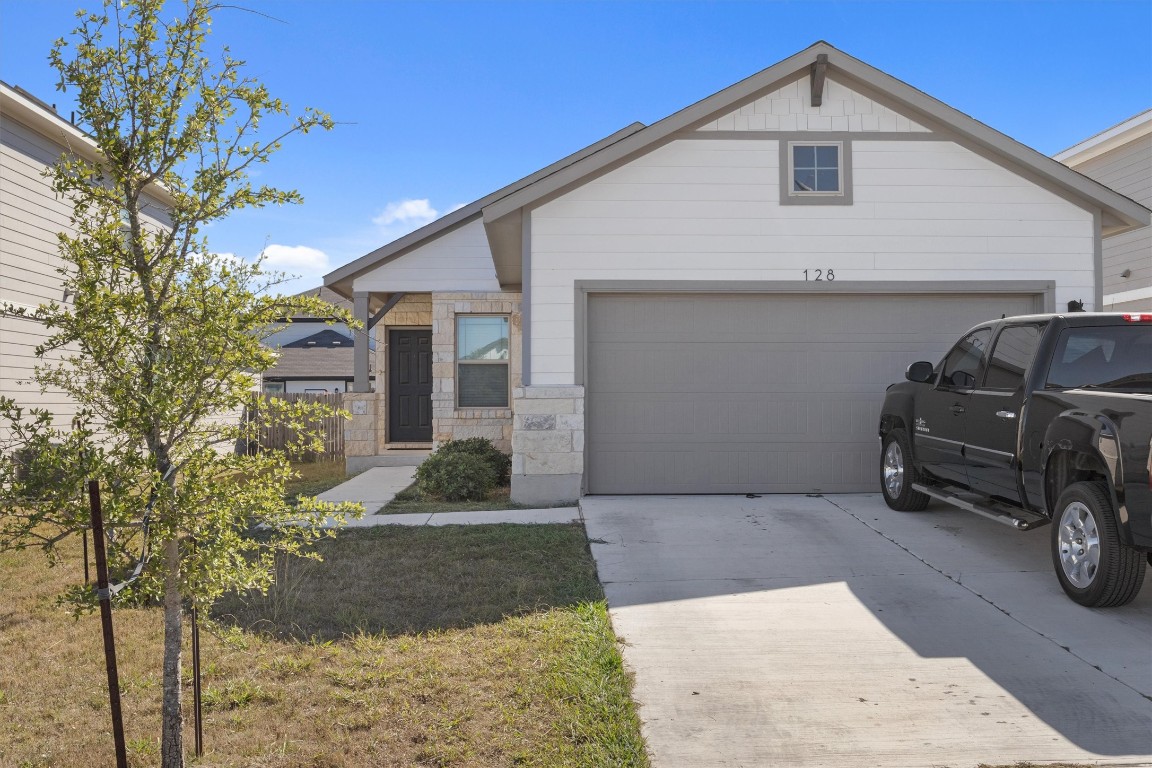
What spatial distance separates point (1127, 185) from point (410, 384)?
13627mm

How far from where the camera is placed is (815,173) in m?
9.83

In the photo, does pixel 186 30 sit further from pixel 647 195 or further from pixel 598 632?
pixel 647 195

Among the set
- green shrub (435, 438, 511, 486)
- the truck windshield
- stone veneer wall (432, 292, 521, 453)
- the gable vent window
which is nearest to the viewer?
the truck windshield

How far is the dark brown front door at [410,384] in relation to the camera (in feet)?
53.0

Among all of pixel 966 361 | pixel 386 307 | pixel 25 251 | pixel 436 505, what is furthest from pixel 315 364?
pixel 966 361

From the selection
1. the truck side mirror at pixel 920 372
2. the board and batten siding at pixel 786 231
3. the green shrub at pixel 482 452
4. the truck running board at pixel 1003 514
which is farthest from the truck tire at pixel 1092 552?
the green shrub at pixel 482 452

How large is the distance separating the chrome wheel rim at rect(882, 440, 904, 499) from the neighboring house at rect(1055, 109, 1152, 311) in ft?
26.6

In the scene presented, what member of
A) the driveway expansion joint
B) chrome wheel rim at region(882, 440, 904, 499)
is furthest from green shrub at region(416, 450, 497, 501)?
chrome wheel rim at region(882, 440, 904, 499)

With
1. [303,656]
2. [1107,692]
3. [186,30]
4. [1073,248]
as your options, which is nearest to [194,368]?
[186,30]

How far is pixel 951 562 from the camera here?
22.1 ft

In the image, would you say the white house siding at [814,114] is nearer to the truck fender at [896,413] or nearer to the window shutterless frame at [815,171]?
the window shutterless frame at [815,171]

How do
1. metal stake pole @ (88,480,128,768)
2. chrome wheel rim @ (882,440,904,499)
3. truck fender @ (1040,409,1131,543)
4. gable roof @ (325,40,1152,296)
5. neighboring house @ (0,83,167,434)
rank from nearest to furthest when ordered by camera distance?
metal stake pole @ (88,480,128,768), truck fender @ (1040,409,1131,543), chrome wheel rim @ (882,440,904,499), gable roof @ (325,40,1152,296), neighboring house @ (0,83,167,434)

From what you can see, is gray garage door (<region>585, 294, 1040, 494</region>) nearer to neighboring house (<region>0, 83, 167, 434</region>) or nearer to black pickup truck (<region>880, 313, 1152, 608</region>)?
black pickup truck (<region>880, 313, 1152, 608</region>)

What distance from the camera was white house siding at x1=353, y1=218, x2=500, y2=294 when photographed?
14250 mm
